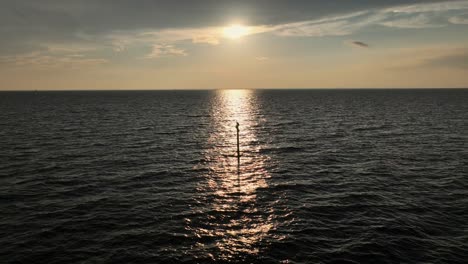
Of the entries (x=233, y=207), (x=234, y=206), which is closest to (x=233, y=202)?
(x=234, y=206)

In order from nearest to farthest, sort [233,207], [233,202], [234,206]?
[233,207]
[234,206]
[233,202]

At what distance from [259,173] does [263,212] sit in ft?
41.8

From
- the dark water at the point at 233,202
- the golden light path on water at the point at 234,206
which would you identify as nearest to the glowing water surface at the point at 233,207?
the golden light path on water at the point at 234,206

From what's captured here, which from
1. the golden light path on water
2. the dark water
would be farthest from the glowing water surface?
the dark water

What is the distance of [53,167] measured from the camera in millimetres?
42594

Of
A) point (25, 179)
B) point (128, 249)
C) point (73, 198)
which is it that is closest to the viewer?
point (128, 249)

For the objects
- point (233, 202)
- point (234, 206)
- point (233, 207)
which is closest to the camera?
Answer: point (233, 207)

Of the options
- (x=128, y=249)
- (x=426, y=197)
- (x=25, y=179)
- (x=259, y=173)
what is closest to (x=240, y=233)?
(x=128, y=249)

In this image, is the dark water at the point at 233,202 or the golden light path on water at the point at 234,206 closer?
the dark water at the point at 233,202

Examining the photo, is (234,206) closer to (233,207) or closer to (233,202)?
(233,207)

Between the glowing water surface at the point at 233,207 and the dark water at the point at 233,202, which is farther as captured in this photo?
the glowing water surface at the point at 233,207

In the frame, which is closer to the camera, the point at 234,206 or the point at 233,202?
the point at 234,206

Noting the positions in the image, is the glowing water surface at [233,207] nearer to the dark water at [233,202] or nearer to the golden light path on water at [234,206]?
the golden light path on water at [234,206]

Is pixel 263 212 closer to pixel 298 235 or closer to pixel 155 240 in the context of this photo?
pixel 298 235
